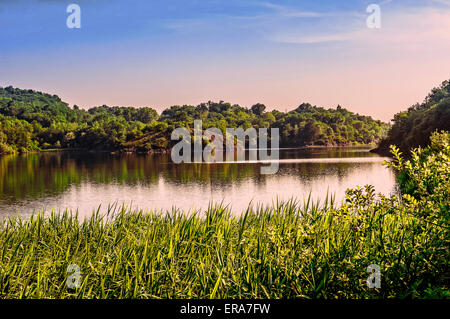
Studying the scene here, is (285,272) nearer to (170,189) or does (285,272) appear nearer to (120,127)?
(170,189)

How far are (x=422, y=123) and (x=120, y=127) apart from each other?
85.3 m

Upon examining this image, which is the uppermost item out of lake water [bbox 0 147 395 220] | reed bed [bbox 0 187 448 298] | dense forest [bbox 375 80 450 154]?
dense forest [bbox 375 80 450 154]

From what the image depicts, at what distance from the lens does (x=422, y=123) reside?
50094 mm

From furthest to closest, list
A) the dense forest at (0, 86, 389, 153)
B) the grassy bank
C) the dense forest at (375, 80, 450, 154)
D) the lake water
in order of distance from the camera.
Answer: the dense forest at (0, 86, 389, 153), the dense forest at (375, 80, 450, 154), the lake water, the grassy bank

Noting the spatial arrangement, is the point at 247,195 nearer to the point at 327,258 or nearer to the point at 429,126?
the point at 327,258

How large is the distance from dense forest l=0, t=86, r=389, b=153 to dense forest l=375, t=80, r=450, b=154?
55.9 metres

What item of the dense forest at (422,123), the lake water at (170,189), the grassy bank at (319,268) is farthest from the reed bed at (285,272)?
the dense forest at (422,123)

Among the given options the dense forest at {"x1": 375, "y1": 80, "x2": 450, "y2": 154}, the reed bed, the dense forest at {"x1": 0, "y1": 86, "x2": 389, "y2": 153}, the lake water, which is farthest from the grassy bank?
the dense forest at {"x1": 0, "y1": 86, "x2": 389, "y2": 153}

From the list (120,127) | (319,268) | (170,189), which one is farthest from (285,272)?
(120,127)

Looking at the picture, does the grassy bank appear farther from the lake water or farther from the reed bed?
the lake water

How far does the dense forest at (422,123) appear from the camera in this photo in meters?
46.8

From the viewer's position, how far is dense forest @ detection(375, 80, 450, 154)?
46.8 m

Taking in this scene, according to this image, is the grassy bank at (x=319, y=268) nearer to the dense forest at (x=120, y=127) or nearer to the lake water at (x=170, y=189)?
the lake water at (x=170, y=189)
